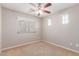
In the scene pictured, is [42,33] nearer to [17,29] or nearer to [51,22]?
[51,22]

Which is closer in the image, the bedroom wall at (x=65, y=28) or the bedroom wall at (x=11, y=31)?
the bedroom wall at (x=65, y=28)

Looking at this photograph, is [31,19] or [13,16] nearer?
[13,16]

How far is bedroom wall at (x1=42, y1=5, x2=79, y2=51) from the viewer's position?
3.45 m

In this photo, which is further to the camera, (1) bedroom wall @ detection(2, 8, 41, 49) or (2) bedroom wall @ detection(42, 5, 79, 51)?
(1) bedroom wall @ detection(2, 8, 41, 49)

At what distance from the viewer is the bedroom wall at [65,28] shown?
3.45m

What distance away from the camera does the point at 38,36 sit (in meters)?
6.02

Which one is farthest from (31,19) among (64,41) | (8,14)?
(64,41)

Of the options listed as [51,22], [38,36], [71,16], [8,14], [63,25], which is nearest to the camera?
[71,16]

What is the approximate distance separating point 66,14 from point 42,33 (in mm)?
2756

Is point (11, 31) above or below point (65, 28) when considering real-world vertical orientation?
below

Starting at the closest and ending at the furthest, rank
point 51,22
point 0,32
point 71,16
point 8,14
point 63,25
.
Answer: point 0,32
point 71,16
point 8,14
point 63,25
point 51,22

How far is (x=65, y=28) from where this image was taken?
404cm

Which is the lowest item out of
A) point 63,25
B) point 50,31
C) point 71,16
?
point 50,31

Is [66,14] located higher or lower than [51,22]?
higher
